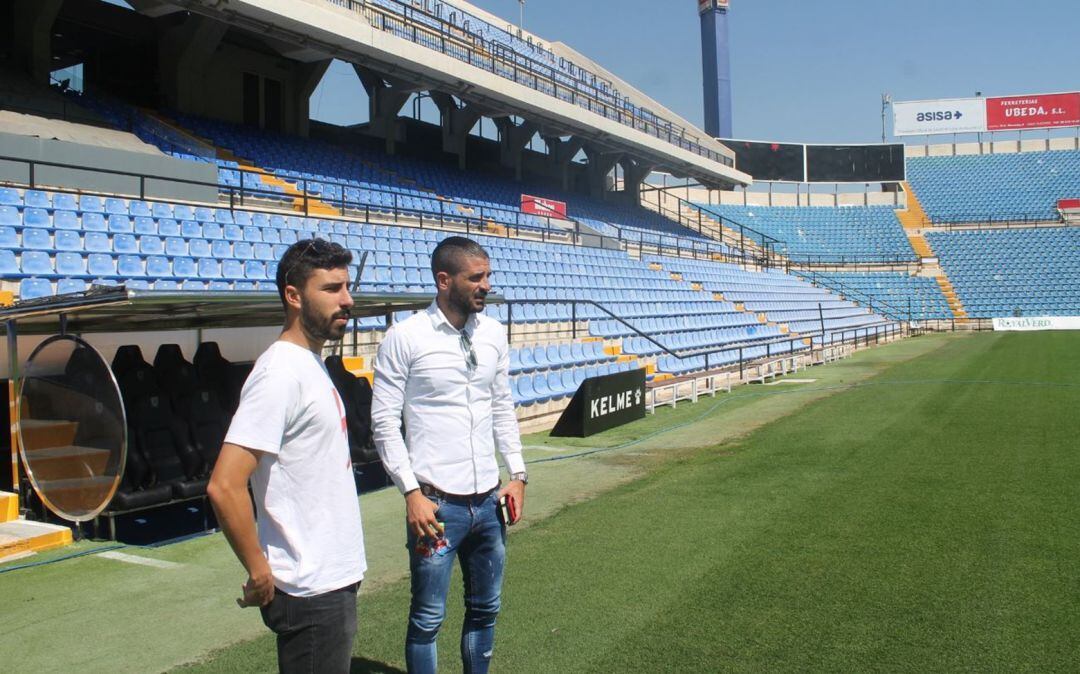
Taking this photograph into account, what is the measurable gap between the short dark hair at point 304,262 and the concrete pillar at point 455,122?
28.6 m

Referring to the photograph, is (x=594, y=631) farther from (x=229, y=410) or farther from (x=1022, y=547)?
(x=229, y=410)

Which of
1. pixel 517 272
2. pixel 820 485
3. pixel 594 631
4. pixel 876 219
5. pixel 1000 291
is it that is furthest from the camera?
pixel 876 219

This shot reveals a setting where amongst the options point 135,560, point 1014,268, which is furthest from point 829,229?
point 135,560

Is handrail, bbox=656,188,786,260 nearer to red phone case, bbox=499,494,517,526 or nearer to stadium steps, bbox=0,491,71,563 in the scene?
stadium steps, bbox=0,491,71,563

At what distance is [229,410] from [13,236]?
184 inches

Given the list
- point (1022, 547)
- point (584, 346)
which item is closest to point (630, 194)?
point (584, 346)

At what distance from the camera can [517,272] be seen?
18016 millimetres

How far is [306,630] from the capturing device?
2.36 m

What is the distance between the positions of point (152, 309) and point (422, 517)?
4063mm

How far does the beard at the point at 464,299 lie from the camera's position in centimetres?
324

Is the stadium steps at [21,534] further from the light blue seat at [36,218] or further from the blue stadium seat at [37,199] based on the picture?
the blue stadium seat at [37,199]

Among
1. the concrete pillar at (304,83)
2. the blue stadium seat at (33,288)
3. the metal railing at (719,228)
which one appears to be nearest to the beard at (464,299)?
the blue stadium seat at (33,288)

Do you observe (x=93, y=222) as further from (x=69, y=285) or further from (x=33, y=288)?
(x=33, y=288)

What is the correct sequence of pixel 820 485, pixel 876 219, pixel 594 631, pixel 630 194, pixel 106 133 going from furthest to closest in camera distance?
pixel 876 219 < pixel 630 194 < pixel 106 133 < pixel 820 485 < pixel 594 631
